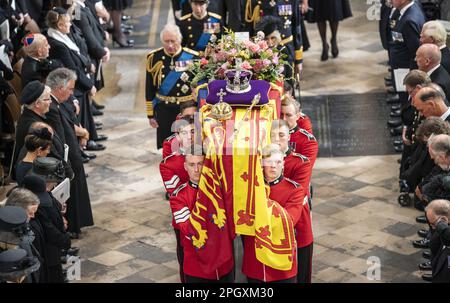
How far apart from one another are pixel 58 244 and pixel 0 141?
3682 mm

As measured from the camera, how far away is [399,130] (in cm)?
1318

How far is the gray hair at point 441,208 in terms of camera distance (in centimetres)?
880

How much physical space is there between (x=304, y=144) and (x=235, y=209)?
1.26 metres

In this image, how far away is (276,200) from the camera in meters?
8.51

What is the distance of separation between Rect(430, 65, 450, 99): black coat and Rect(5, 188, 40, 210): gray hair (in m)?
4.71

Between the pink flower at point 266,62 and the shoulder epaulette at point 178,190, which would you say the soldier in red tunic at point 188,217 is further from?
the pink flower at point 266,62

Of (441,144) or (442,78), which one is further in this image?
(442,78)

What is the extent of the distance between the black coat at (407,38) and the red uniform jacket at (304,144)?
3262mm

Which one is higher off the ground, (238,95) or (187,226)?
(238,95)

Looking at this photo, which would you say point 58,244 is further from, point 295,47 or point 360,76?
point 360,76

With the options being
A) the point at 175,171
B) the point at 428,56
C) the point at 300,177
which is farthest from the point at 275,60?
the point at 428,56

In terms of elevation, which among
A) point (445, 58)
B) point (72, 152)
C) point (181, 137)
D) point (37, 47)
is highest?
point (37, 47)

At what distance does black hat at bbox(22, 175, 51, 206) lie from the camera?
8914 mm

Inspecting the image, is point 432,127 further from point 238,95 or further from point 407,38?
point 407,38
